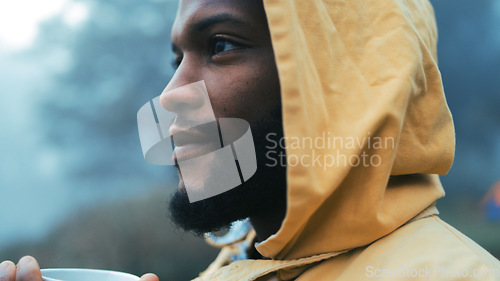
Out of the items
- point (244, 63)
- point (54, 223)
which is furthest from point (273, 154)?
point (54, 223)

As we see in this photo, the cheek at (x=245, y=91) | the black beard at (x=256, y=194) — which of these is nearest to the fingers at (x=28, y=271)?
the black beard at (x=256, y=194)

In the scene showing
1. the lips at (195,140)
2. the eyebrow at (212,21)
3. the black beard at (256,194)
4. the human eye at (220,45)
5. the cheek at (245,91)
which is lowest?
the black beard at (256,194)

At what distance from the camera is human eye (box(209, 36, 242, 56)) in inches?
41.0

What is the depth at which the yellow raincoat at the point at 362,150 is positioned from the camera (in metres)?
0.77

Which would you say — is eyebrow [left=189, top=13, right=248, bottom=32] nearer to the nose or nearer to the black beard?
the nose

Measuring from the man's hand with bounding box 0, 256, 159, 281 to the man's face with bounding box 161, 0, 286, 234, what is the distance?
1.08 ft

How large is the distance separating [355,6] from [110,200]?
3235 millimetres

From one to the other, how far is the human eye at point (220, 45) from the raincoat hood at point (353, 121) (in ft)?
0.77

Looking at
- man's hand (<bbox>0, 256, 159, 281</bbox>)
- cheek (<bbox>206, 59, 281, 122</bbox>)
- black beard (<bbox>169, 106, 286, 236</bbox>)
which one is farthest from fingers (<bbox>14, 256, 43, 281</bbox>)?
cheek (<bbox>206, 59, 281, 122</bbox>)

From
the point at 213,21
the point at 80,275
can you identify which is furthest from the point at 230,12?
the point at 80,275

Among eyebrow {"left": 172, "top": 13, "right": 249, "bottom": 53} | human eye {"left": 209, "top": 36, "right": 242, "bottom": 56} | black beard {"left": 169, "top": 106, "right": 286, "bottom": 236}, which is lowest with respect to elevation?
black beard {"left": 169, "top": 106, "right": 286, "bottom": 236}

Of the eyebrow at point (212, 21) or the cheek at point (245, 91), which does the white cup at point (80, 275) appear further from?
the eyebrow at point (212, 21)

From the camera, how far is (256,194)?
1058mm

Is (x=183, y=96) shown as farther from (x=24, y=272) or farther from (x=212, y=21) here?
(x=24, y=272)
